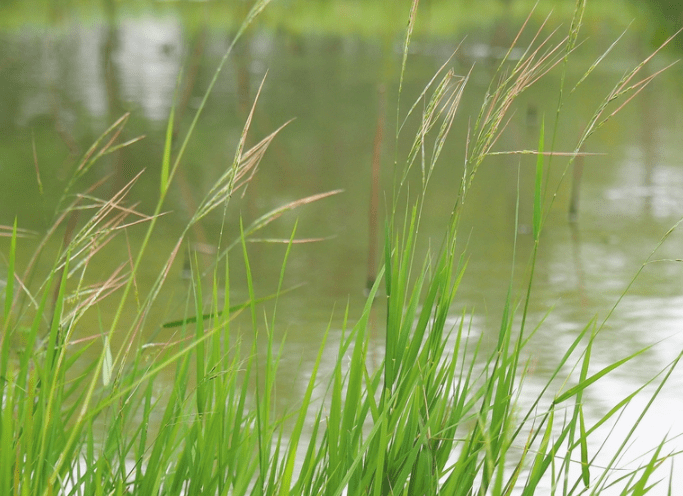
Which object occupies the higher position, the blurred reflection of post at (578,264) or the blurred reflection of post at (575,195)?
the blurred reflection of post at (575,195)

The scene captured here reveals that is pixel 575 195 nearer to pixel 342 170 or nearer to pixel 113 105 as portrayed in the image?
pixel 342 170

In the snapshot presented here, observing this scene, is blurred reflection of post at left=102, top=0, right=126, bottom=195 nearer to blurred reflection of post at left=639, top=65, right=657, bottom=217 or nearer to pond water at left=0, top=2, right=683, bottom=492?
pond water at left=0, top=2, right=683, bottom=492

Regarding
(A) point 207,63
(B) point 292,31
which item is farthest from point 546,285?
(B) point 292,31

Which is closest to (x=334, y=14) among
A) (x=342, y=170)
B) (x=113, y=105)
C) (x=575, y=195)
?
(x=113, y=105)

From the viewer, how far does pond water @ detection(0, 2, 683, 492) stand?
202 centimetres

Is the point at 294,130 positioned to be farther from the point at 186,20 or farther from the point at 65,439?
the point at 65,439

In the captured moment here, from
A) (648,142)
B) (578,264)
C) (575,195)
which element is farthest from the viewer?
(648,142)

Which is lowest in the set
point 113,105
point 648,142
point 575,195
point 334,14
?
point 575,195

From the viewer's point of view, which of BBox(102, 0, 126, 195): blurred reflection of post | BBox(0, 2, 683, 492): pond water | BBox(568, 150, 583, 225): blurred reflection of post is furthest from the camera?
BBox(102, 0, 126, 195): blurred reflection of post

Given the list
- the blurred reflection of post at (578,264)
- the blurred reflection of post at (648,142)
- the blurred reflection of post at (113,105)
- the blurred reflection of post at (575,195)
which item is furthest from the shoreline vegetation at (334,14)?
the blurred reflection of post at (578,264)

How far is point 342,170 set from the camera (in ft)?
10.5

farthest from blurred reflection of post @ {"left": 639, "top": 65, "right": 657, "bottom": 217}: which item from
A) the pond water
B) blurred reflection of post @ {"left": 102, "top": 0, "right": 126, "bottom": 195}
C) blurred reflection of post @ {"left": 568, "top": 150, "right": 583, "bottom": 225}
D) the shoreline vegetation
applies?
blurred reflection of post @ {"left": 102, "top": 0, "right": 126, "bottom": 195}

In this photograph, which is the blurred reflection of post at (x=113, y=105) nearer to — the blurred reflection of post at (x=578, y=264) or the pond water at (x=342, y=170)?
the pond water at (x=342, y=170)

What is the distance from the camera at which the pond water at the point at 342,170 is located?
2021 mm
